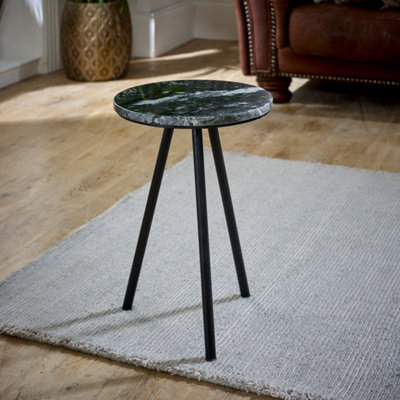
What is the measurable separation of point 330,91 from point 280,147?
0.98 metres

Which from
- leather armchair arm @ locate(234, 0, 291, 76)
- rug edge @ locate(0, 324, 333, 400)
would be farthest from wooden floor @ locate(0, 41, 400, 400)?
leather armchair arm @ locate(234, 0, 291, 76)

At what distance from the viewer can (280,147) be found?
2.85 m

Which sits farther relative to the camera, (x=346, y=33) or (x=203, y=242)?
(x=346, y=33)

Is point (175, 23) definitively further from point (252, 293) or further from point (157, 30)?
point (252, 293)

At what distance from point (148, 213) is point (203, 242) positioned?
179mm

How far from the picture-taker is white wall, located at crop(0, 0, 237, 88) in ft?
12.6

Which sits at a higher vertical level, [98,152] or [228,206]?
[228,206]

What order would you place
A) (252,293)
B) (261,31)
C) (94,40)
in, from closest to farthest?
(252,293)
(261,31)
(94,40)

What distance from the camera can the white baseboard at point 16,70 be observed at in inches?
144

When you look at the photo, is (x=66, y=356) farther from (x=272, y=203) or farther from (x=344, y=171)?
(x=344, y=171)

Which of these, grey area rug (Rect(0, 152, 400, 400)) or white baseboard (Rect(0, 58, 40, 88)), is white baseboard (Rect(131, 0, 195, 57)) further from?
grey area rug (Rect(0, 152, 400, 400))

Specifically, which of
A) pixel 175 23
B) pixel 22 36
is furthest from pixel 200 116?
pixel 175 23

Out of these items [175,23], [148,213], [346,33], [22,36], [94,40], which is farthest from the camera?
[175,23]

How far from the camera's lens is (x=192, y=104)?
4.56 ft
